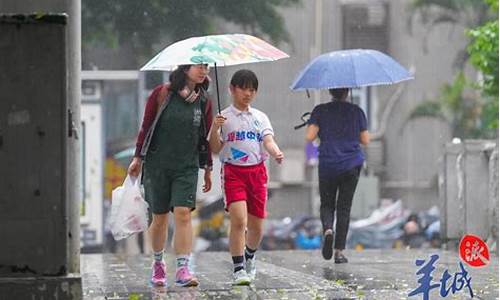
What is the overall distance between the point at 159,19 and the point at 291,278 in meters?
8.06

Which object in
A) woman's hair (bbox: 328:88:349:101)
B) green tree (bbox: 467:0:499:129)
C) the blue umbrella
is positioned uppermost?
green tree (bbox: 467:0:499:129)

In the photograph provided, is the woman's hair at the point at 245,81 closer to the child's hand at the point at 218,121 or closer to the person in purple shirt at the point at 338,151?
the child's hand at the point at 218,121

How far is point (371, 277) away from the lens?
10.5m

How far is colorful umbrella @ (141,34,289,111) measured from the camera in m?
9.33

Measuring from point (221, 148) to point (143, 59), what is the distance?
1167cm

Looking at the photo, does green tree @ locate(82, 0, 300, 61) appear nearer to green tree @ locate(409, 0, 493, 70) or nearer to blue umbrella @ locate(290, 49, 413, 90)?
blue umbrella @ locate(290, 49, 413, 90)

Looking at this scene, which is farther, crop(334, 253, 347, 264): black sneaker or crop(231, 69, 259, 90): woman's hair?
crop(334, 253, 347, 264): black sneaker

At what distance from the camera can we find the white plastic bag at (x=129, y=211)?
380 inches

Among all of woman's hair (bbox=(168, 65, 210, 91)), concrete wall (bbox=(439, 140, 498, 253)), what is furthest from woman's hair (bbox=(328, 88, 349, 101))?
concrete wall (bbox=(439, 140, 498, 253))

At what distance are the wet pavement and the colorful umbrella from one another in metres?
1.56

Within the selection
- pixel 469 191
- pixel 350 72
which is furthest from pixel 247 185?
pixel 469 191

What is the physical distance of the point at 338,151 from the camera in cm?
1194

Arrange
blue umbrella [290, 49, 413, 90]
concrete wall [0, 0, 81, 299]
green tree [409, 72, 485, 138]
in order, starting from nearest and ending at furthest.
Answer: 1. concrete wall [0, 0, 81, 299]
2. blue umbrella [290, 49, 413, 90]
3. green tree [409, 72, 485, 138]

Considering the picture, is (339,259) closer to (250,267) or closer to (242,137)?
(250,267)
